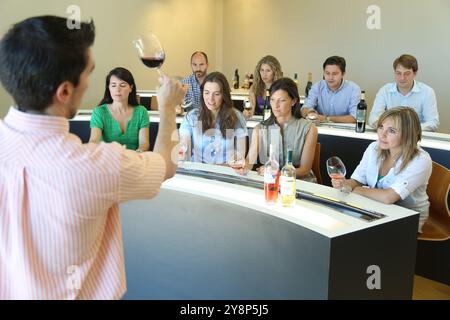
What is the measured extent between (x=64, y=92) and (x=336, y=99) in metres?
3.75

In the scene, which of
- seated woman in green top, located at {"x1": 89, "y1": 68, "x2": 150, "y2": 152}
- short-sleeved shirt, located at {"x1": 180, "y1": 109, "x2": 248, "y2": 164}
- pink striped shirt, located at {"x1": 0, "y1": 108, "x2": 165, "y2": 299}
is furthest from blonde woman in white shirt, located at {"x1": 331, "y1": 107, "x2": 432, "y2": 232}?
seated woman in green top, located at {"x1": 89, "y1": 68, "x2": 150, "y2": 152}

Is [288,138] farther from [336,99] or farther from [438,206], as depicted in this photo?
[336,99]

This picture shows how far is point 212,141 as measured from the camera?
3.37m

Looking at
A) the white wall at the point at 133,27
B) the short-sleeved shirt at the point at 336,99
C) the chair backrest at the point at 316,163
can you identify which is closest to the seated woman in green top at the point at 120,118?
the chair backrest at the point at 316,163

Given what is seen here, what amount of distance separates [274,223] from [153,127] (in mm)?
2569

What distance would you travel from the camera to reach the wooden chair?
2.79m

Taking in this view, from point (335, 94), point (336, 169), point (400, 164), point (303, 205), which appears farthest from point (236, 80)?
point (303, 205)

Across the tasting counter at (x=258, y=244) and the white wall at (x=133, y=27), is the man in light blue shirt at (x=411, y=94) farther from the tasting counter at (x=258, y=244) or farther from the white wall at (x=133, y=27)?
the white wall at (x=133, y=27)

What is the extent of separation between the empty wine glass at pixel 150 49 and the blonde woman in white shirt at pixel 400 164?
1163 millimetres

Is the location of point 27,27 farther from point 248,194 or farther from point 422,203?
point 422,203

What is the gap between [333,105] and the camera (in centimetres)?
460

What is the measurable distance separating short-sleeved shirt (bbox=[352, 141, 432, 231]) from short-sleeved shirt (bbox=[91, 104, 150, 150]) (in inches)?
66.7

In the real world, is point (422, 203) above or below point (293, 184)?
below

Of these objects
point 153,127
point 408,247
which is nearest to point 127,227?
point 408,247
